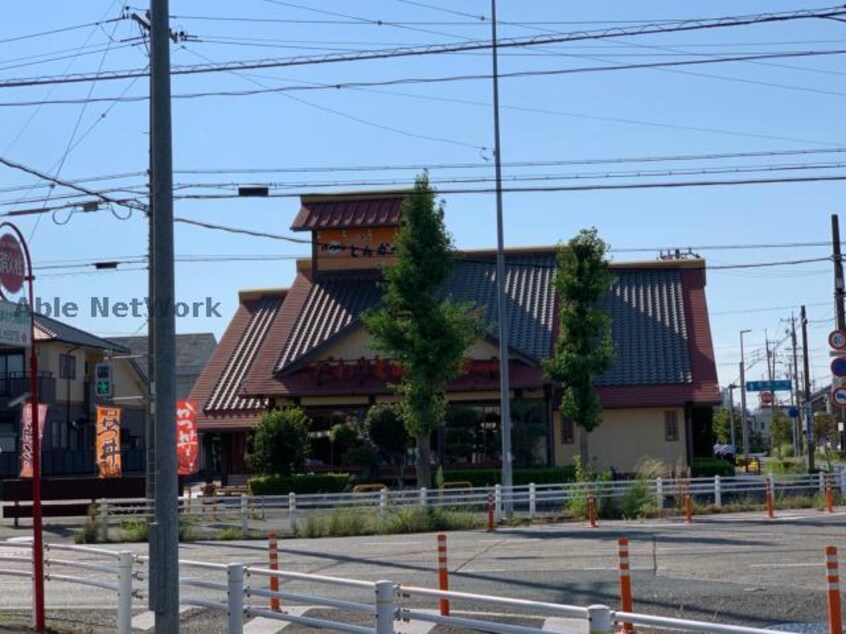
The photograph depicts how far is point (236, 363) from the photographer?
5119 centimetres

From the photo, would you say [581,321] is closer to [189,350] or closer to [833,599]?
[833,599]

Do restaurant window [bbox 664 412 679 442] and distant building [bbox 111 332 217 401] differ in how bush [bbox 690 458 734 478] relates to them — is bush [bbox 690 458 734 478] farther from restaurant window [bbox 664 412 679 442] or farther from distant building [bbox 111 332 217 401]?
distant building [bbox 111 332 217 401]

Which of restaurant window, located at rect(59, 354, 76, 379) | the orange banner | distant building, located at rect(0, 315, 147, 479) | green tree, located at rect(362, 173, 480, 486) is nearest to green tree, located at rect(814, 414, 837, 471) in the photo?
distant building, located at rect(0, 315, 147, 479)

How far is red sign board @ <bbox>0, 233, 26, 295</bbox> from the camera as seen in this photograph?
1318 centimetres

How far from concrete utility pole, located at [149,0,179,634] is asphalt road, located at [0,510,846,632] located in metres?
5.17

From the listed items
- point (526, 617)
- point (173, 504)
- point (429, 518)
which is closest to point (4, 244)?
point (173, 504)

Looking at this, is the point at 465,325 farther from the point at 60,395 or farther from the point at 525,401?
the point at 60,395

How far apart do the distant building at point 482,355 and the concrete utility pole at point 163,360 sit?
29.3 metres

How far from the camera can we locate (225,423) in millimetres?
47781

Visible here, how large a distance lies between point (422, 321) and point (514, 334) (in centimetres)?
1337

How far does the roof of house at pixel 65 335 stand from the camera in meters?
56.2

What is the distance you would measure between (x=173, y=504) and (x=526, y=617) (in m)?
4.95

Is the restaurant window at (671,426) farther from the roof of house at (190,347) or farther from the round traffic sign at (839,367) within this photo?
the roof of house at (190,347)

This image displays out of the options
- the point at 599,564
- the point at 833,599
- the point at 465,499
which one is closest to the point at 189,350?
the point at 465,499
